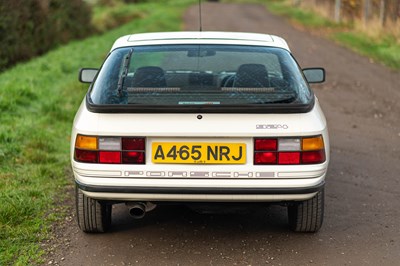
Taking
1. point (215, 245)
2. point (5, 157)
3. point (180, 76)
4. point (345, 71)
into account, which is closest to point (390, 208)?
point (215, 245)

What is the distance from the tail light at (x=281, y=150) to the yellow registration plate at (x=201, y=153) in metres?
0.11

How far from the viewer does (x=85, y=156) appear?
4.69 metres

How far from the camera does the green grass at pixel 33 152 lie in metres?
5.18

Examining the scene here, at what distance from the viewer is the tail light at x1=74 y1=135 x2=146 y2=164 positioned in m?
4.60

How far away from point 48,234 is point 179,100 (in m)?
1.49

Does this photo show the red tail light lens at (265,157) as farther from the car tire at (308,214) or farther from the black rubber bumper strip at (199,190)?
the car tire at (308,214)

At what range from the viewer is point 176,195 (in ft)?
15.1

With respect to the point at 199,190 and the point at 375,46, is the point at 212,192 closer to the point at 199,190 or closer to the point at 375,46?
the point at 199,190

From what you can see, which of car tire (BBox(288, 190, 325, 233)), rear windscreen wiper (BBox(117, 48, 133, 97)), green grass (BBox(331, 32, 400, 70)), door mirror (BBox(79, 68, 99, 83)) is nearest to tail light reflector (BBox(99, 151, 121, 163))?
rear windscreen wiper (BBox(117, 48, 133, 97))

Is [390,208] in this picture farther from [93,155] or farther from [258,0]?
[258,0]

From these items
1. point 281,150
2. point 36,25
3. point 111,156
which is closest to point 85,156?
point 111,156

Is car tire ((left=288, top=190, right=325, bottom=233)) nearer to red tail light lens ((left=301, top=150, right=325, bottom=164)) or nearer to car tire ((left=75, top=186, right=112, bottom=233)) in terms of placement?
red tail light lens ((left=301, top=150, right=325, bottom=164))

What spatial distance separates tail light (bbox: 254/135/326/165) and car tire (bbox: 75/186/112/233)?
125 centimetres

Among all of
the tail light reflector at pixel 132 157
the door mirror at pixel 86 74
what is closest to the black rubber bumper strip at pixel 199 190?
the tail light reflector at pixel 132 157
